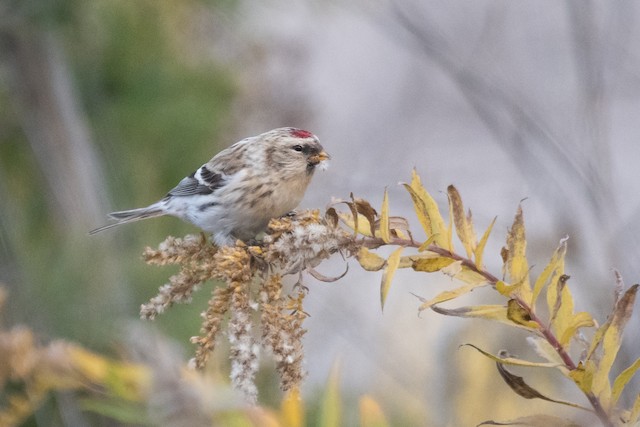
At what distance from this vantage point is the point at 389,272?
73 centimetres

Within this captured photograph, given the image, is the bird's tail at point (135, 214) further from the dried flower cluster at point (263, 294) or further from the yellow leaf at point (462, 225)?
the yellow leaf at point (462, 225)

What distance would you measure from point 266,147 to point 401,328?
83 centimetres

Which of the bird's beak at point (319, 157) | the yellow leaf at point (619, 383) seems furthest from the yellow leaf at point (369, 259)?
the bird's beak at point (319, 157)

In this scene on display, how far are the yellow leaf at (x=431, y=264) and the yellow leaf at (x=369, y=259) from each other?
3 cm

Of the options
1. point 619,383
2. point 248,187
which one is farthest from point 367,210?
point 248,187

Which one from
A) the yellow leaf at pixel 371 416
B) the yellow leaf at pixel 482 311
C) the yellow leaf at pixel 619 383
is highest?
the yellow leaf at pixel 482 311

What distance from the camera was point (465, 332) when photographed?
6.41 ft

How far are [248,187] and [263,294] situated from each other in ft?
2.08

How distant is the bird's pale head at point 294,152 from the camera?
1.38 metres

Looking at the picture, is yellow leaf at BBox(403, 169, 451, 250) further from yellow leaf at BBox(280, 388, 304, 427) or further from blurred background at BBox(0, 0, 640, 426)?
blurred background at BBox(0, 0, 640, 426)

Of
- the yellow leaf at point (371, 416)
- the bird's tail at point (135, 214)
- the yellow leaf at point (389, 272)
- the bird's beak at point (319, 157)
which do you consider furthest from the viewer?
the bird's tail at point (135, 214)

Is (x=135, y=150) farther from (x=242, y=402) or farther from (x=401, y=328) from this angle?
(x=242, y=402)

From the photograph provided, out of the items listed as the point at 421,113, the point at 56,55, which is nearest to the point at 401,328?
the point at 56,55

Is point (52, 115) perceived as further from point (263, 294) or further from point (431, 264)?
point (431, 264)
